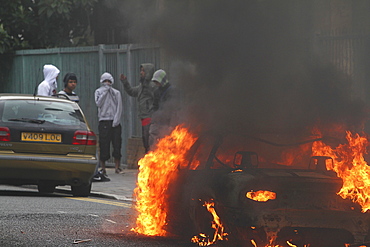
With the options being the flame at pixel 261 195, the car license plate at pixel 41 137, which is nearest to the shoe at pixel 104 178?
the car license plate at pixel 41 137

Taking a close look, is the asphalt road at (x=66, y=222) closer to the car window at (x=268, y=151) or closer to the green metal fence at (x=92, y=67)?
the car window at (x=268, y=151)

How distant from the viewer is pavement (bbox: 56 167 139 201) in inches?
542

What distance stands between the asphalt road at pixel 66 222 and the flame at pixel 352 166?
1.56 metres

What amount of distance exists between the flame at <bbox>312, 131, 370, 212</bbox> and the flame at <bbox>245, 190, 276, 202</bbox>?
0.57 meters

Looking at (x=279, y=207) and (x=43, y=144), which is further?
(x=43, y=144)

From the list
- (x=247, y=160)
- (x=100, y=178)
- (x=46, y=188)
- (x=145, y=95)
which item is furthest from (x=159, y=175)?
(x=145, y=95)

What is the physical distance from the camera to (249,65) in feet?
32.0

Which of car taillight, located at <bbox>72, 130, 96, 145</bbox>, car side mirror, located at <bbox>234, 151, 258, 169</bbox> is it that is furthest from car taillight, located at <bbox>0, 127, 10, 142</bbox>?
car side mirror, located at <bbox>234, 151, 258, 169</bbox>

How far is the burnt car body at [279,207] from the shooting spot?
7180mm

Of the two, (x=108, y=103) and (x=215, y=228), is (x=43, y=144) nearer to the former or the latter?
(x=108, y=103)

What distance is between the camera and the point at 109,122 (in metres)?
17.7

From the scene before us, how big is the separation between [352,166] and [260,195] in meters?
1.08

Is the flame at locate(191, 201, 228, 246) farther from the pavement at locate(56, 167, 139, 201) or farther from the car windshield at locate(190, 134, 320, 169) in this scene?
the pavement at locate(56, 167, 139, 201)

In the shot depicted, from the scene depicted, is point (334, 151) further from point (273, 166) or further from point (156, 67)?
point (156, 67)
